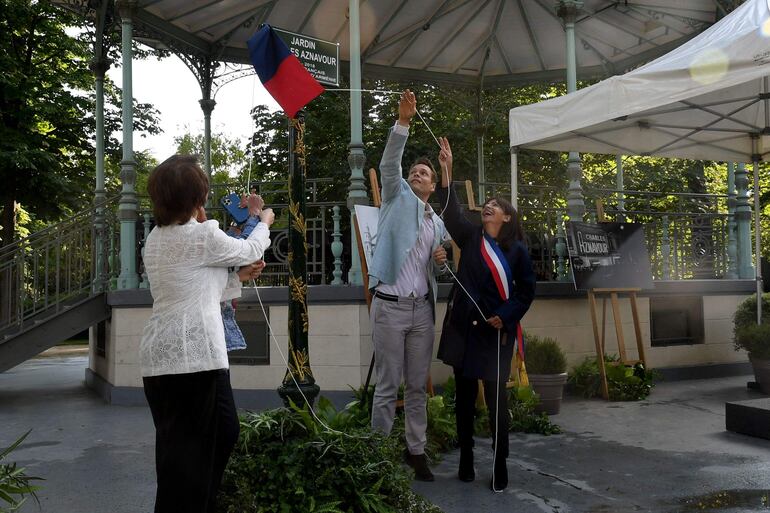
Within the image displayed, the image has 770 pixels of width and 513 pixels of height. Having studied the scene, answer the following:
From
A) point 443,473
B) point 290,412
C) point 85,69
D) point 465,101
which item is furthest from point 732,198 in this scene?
point 85,69

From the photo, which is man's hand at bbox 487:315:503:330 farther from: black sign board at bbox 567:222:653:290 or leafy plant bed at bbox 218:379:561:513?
black sign board at bbox 567:222:653:290

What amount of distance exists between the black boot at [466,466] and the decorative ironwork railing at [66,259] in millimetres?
5445

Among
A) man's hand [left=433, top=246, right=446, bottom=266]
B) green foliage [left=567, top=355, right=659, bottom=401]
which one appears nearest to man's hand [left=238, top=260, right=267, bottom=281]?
man's hand [left=433, top=246, right=446, bottom=266]

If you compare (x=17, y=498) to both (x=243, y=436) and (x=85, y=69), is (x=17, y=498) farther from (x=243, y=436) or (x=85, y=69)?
(x=85, y=69)

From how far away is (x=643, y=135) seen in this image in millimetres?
7074

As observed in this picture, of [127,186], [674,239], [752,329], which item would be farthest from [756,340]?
[127,186]

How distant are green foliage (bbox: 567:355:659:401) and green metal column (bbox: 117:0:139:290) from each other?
520cm

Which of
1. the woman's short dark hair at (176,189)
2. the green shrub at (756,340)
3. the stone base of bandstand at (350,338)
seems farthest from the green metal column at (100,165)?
the green shrub at (756,340)

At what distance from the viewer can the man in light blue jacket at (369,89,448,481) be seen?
420 cm

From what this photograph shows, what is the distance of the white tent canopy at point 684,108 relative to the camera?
466 cm

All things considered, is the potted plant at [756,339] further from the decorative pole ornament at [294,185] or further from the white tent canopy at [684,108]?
the decorative pole ornament at [294,185]

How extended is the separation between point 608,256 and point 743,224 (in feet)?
9.22

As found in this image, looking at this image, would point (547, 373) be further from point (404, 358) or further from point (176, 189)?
point (176, 189)

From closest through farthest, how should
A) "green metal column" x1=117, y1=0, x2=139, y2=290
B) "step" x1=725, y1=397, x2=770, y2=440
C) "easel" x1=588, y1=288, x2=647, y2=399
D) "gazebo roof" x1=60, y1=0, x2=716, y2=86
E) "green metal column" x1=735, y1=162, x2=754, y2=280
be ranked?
"step" x1=725, y1=397, x2=770, y2=440, "easel" x1=588, y1=288, x2=647, y2=399, "green metal column" x1=117, y1=0, x2=139, y2=290, "green metal column" x1=735, y1=162, x2=754, y2=280, "gazebo roof" x1=60, y1=0, x2=716, y2=86
